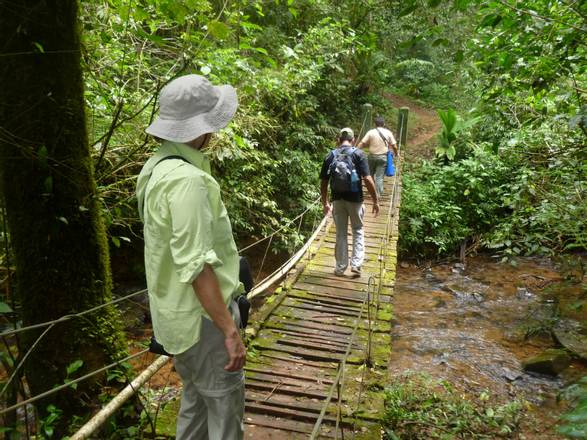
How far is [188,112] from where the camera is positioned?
4.77 ft

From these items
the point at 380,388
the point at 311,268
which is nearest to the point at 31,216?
the point at 380,388

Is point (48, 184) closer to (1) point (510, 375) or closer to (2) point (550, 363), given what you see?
(1) point (510, 375)

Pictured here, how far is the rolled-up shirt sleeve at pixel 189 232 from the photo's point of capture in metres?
1.31

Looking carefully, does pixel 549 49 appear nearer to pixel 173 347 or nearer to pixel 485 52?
pixel 485 52

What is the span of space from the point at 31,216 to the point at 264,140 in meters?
5.55

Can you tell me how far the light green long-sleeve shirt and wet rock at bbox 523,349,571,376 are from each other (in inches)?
198

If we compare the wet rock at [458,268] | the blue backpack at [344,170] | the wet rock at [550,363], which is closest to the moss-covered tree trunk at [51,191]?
the blue backpack at [344,170]

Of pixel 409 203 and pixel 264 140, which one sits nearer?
pixel 264 140

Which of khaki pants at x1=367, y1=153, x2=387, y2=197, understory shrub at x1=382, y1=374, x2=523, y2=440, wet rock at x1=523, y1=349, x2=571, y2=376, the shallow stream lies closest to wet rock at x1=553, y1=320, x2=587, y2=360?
the shallow stream

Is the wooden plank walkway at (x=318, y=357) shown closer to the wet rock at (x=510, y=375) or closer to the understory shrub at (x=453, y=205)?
the wet rock at (x=510, y=375)

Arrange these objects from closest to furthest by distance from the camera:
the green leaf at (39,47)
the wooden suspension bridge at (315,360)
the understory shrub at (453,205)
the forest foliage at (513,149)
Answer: the green leaf at (39,47)
the wooden suspension bridge at (315,360)
the forest foliage at (513,149)
the understory shrub at (453,205)

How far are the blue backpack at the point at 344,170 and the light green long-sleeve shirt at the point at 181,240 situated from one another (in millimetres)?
2770

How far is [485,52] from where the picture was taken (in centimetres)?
323

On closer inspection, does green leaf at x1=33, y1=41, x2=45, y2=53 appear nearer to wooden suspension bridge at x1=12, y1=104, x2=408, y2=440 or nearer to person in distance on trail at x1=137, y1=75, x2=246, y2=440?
person in distance on trail at x1=137, y1=75, x2=246, y2=440
